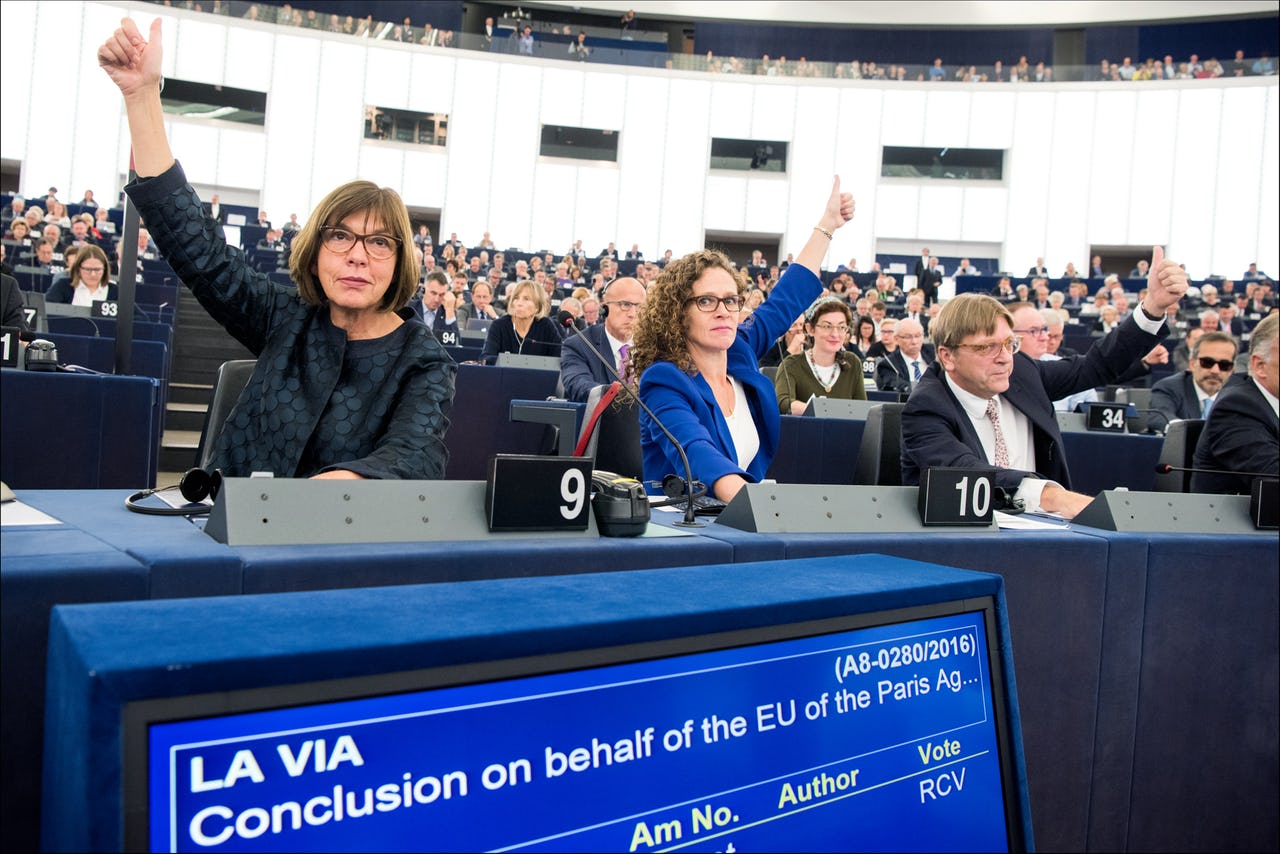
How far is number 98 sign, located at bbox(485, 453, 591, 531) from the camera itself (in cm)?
116

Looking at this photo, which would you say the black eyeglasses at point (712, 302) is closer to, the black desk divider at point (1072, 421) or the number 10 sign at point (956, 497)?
the number 10 sign at point (956, 497)

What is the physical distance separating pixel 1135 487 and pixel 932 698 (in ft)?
11.6

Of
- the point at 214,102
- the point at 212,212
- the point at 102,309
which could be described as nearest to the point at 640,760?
the point at 212,212

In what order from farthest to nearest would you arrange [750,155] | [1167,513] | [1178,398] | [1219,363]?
[750,155], [1178,398], [1219,363], [1167,513]

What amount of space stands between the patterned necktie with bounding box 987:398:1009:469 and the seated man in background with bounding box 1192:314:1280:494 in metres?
0.46

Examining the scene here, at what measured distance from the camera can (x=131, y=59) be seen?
1406 mm

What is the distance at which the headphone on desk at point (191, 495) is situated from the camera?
114cm

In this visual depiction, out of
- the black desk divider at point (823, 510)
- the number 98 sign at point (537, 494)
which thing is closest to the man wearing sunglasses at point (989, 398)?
the black desk divider at point (823, 510)

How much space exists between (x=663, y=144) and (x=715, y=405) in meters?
16.6

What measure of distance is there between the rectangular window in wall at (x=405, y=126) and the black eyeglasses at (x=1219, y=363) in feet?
49.0

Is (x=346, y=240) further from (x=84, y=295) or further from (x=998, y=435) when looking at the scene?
(x=84, y=295)

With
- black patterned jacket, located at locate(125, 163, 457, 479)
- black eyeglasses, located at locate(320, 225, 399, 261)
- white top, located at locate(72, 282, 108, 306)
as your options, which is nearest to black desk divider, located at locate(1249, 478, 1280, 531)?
black patterned jacket, located at locate(125, 163, 457, 479)

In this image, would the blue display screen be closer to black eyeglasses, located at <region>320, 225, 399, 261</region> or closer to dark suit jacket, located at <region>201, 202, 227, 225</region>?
black eyeglasses, located at <region>320, 225, 399, 261</region>

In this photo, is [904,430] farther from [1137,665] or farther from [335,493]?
[335,493]
